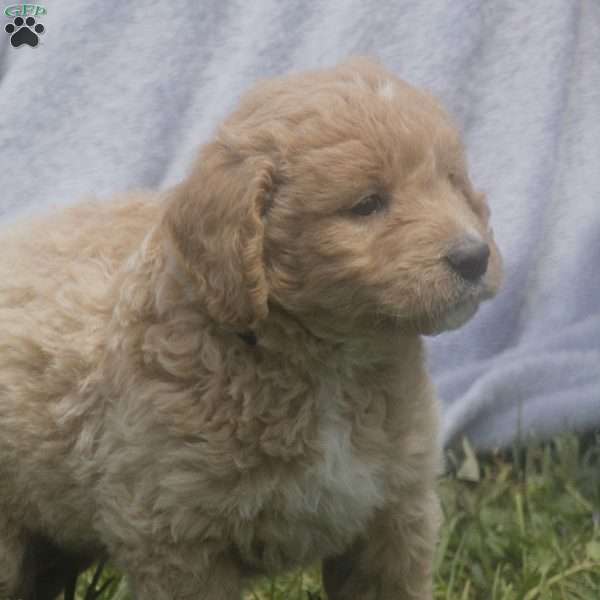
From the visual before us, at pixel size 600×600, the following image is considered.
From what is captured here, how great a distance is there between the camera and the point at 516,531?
4.38m

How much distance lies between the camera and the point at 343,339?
125 inches

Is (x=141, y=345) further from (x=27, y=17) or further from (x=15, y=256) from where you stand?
(x=27, y=17)

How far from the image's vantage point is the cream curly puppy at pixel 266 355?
3006 millimetres

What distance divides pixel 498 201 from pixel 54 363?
109 inches

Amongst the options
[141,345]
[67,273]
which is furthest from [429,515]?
[67,273]

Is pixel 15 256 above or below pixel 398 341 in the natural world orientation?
above

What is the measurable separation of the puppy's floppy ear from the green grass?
1.24m

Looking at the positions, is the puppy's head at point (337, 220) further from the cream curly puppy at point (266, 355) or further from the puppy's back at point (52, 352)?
the puppy's back at point (52, 352)

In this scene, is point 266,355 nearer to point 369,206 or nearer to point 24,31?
point 369,206

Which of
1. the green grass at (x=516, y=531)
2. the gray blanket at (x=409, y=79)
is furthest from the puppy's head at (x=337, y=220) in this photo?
the gray blanket at (x=409, y=79)

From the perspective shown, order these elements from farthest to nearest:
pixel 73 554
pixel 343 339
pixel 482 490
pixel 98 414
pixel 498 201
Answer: pixel 498 201 → pixel 482 490 → pixel 73 554 → pixel 98 414 → pixel 343 339

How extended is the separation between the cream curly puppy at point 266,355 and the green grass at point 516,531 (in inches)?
20.4

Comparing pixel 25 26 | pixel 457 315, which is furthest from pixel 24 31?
pixel 457 315

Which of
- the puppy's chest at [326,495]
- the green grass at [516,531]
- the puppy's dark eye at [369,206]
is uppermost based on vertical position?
the puppy's dark eye at [369,206]
